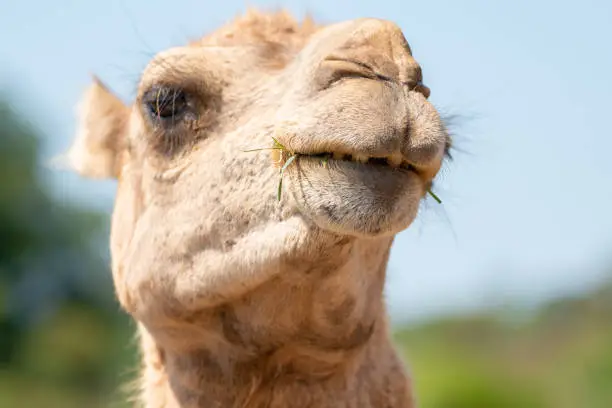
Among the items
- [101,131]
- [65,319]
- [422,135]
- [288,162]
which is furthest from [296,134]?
[65,319]

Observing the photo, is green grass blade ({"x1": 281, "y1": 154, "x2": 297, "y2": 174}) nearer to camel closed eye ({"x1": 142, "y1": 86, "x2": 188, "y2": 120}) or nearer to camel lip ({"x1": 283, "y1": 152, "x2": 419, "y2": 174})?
camel lip ({"x1": 283, "y1": 152, "x2": 419, "y2": 174})

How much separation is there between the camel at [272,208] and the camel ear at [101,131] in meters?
0.46

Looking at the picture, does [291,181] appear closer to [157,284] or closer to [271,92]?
[271,92]

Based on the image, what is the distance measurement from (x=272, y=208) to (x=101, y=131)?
1.80 metres

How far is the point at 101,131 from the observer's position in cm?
531

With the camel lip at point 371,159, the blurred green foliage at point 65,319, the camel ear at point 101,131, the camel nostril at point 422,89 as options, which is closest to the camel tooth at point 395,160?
the camel lip at point 371,159

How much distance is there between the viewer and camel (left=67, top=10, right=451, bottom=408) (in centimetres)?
353

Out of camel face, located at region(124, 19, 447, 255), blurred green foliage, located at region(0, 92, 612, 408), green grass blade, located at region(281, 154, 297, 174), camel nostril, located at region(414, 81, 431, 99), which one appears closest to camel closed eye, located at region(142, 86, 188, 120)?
camel face, located at region(124, 19, 447, 255)

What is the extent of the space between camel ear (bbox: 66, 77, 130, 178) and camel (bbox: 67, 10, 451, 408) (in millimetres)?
460

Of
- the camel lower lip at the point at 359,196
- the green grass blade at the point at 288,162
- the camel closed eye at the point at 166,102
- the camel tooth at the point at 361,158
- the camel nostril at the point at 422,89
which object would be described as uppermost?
the camel closed eye at the point at 166,102

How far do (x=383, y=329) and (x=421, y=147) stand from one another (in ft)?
4.17

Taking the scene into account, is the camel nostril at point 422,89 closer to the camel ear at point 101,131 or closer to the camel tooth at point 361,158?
the camel tooth at point 361,158

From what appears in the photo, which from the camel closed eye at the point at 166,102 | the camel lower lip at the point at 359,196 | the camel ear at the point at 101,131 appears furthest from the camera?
the camel ear at the point at 101,131

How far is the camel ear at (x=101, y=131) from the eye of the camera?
5301mm
